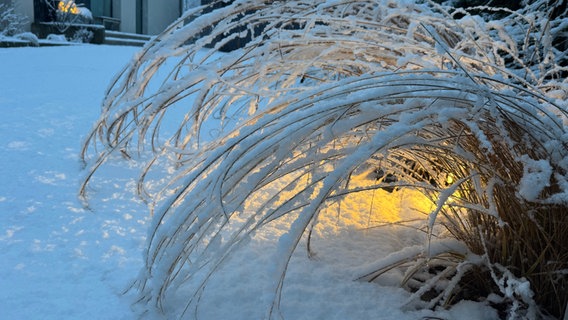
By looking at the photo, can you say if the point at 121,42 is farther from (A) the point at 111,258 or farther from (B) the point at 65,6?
(A) the point at 111,258

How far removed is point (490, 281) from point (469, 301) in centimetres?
6

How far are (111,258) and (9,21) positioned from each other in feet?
23.3

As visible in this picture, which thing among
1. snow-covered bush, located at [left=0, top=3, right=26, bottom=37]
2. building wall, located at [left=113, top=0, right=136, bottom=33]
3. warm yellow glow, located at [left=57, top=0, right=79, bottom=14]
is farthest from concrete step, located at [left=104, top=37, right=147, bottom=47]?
building wall, located at [left=113, top=0, right=136, bottom=33]

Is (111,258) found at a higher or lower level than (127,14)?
lower

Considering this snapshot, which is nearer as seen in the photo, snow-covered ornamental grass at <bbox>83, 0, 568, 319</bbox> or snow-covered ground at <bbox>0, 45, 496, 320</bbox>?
snow-covered ornamental grass at <bbox>83, 0, 568, 319</bbox>

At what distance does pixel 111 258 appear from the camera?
1024 millimetres

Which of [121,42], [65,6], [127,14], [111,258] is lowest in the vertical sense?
[121,42]

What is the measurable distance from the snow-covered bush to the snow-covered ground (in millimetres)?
5916

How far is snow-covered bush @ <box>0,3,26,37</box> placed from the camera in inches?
266

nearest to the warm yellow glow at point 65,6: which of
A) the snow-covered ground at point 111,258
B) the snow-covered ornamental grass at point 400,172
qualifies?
the snow-covered ground at point 111,258

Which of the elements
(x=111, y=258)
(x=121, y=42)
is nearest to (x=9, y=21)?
(x=121, y=42)

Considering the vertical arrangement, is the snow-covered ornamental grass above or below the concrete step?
above

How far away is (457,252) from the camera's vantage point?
898 mm

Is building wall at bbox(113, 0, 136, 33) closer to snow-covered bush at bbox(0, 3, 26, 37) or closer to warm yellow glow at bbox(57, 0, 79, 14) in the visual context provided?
warm yellow glow at bbox(57, 0, 79, 14)
